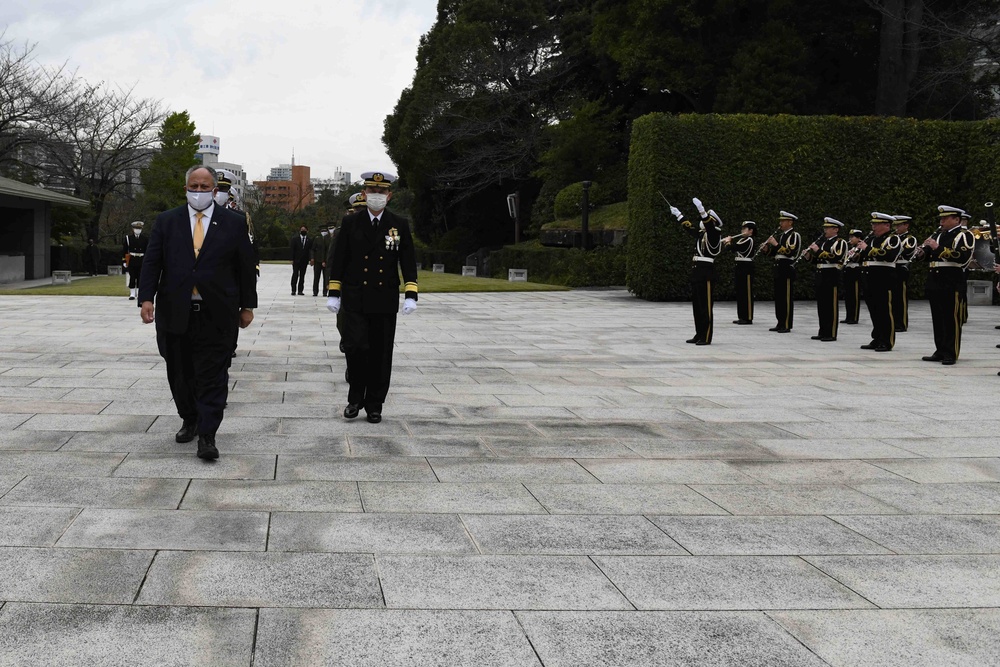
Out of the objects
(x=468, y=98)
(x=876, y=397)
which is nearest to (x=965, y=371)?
(x=876, y=397)

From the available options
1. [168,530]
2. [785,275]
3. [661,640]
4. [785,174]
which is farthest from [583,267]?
[661,640]

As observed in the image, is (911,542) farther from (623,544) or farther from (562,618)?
(562,618)

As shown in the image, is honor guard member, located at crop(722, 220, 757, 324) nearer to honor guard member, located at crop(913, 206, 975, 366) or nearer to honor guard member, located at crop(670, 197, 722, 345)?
honor guard member, located at crop(670, 197, 722, 345)

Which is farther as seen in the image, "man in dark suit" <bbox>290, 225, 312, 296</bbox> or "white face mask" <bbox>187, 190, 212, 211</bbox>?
"man in dark suit" <bbox>290, 225, 312, 296</bbox>

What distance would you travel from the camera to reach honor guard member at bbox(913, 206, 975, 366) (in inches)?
471

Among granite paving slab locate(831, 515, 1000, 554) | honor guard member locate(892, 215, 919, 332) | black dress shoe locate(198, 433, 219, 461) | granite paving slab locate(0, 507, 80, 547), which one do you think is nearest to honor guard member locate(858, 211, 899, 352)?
honor guard member locate(892, 215, 919, 332)

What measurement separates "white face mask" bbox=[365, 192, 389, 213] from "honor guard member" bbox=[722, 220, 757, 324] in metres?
10.0

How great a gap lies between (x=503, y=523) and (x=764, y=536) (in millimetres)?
1280

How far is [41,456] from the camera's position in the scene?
601cm

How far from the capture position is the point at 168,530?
4.55 m

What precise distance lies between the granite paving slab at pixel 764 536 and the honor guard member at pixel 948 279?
26.1 ft

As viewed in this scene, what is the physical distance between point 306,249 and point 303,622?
2178 centimetres

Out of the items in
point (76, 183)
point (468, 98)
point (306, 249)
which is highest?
point (468, 98)

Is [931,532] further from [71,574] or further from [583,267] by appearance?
[583,267]
